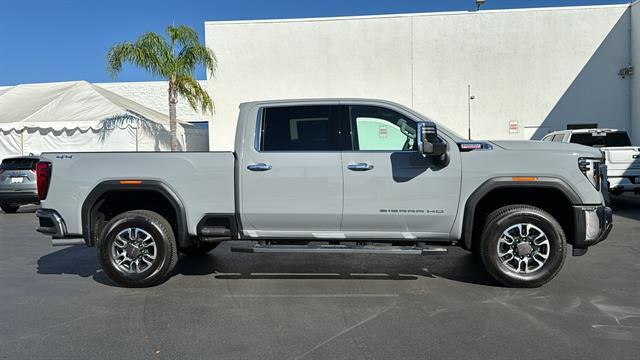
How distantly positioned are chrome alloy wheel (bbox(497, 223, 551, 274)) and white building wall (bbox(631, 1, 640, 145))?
1836cm

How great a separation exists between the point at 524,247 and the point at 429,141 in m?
1.59

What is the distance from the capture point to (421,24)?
2141 centimetres

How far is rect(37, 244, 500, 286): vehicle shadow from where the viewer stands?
20.3 ft

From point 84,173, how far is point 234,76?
17.7 metres

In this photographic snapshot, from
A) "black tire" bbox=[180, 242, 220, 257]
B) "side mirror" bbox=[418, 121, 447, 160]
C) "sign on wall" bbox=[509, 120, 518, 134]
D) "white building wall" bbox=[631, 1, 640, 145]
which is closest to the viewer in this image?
"side mirror" bbox=[418, 121, 447, 160]

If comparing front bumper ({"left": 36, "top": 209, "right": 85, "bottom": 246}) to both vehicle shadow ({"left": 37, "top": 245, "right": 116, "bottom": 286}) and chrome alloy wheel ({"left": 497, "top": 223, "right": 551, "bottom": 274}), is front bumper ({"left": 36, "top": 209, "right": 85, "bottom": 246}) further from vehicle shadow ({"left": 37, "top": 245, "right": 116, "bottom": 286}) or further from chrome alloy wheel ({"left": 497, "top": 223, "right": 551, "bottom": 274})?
chrome alloy wheel ({"left": 497, "top": 223, "right": 551, "bottom": 274})

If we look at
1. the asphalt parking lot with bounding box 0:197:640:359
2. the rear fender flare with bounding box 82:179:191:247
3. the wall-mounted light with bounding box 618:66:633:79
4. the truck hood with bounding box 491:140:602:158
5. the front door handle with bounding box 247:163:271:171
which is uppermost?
the wall-mounted light with bounding box 618:66:633:79

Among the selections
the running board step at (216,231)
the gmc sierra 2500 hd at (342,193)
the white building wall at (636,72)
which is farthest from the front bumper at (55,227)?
the white building wall at (636,72)

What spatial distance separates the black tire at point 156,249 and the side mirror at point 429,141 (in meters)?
2.99

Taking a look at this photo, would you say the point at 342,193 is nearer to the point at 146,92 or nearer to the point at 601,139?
the point at 601,139

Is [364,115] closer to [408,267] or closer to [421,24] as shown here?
[408,267]

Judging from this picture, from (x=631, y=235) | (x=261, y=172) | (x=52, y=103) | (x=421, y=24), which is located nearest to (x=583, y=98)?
(x=421, y=24)

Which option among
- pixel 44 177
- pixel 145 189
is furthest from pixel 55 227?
pixel 145 189

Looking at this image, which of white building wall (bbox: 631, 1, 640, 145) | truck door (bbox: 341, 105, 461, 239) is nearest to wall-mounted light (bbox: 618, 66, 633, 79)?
white building wall (bbox: 631, 1, 640, 145)
